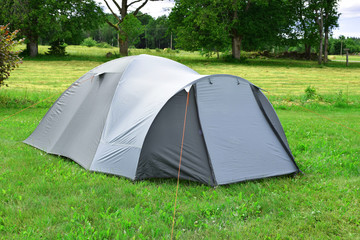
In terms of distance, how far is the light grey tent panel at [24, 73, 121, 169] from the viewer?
5.41 m

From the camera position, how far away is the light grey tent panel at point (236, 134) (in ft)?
15.8

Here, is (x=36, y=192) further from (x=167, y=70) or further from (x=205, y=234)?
(x=167, y=70)

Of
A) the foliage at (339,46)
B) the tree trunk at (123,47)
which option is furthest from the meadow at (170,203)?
the foliage at (339,46)

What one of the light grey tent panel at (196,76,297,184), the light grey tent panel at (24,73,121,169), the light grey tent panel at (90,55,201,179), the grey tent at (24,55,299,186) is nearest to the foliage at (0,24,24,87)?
the light grey tent panel at (24,73,121,169)

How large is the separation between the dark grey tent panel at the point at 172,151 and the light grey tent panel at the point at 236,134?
0.45 ft

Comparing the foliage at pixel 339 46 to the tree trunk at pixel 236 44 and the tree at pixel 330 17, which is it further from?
the tree trunk at pixel 236 44

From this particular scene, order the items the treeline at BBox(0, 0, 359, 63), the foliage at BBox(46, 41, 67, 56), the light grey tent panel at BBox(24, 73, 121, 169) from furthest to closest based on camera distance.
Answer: the foliage at BBox(46, 41, 67, 56) < the treeline at BBox(0, 0, 359, 63) < the light grey tent panel at BBox(24, 73, 121, 169)

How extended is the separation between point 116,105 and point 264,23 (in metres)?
28.0

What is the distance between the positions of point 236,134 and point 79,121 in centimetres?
262

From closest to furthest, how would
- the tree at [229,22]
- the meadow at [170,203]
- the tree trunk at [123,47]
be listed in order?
the meadow at [170,203] < the tree at [229,22] < the tree trunk at [123,47]

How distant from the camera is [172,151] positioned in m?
4.85

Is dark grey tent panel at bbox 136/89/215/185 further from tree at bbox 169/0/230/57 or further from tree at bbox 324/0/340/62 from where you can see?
tree at bbox 324/0/340/62

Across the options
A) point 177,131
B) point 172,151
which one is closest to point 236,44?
point 177,131

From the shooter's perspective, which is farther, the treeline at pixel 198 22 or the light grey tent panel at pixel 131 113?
the treeline at pixel 198 22
